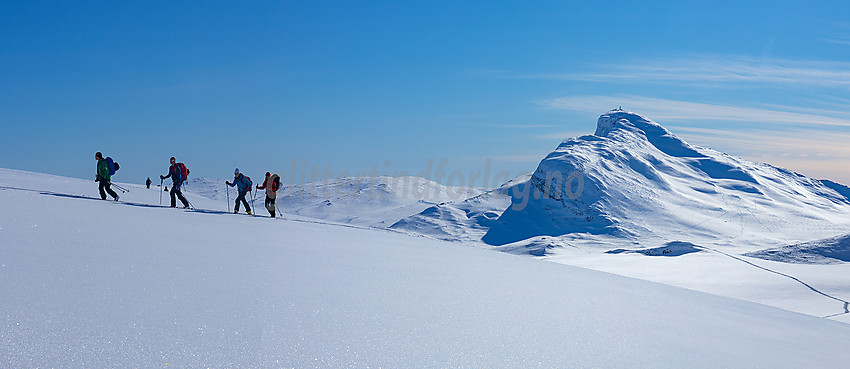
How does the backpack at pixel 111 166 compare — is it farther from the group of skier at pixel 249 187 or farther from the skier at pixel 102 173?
the group of skier at pixel 249 187

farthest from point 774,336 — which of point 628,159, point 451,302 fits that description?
point 628,159

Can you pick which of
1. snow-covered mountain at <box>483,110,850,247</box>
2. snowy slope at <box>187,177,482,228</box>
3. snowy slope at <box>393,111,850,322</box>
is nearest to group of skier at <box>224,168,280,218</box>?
snowy slope at <box>393,111,850,322</box>

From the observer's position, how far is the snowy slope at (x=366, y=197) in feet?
480

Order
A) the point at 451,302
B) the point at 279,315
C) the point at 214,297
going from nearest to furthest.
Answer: the point at 279,315 → the point at 214,297 → the point at 451,302

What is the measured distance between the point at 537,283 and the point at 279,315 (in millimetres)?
4838

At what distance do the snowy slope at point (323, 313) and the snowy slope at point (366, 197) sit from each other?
4936 inches

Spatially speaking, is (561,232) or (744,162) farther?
(744,162)

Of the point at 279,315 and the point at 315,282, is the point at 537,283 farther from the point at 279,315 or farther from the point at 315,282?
the point at 279,315

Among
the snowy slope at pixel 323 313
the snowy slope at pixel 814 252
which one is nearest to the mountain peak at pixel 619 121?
the snowy slope at pixel 814 252

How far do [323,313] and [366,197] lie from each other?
156 m

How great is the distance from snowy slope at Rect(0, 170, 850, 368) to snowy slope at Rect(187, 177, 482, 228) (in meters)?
125

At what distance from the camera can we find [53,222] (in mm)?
9781

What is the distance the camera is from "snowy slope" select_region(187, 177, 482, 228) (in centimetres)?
14638

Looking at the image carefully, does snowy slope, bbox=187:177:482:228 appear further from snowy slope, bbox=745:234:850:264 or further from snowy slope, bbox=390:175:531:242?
snowy slope, bbox=745:234:850:264
